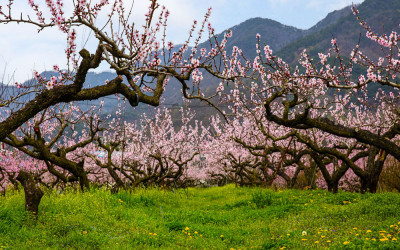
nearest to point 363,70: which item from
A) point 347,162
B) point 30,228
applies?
point 347,162

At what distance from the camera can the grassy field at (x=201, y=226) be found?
654cm

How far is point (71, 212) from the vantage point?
8672 millimetres

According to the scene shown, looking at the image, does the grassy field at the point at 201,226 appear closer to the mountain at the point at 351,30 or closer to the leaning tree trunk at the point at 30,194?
the leaning tree trunk at the point at 30,194

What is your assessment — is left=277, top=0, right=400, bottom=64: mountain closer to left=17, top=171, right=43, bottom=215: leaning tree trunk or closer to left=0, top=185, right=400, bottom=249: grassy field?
Result: left=0, top=185, right=400, bottom=249: grassy field

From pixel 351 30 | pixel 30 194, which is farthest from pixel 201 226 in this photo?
pixel 351 30

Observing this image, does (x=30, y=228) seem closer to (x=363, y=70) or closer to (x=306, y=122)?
(x=306, y=122)

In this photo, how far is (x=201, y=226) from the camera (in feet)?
29.0

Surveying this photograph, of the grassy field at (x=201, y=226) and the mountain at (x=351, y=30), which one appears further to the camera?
the mountain at (x=351, y=30)

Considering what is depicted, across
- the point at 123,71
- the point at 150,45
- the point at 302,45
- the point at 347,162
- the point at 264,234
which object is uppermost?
the point at 302,45

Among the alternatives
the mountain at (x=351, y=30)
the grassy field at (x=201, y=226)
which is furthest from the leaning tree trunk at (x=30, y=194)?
the mountain at (x=351, y=30)

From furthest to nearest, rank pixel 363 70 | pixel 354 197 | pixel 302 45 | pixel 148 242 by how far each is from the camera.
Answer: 1. pixel 302 45
2. pixel 363 70
3. pixel 354 197
4. pixel 148 242

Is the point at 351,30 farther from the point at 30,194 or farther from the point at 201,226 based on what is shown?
the point at 30,194

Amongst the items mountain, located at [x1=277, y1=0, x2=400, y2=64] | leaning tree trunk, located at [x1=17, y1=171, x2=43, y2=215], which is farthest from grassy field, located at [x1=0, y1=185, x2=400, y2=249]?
mountain, located at [x1=277, y1=0, x2=400, y2=64]

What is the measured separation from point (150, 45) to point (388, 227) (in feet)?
24.9
